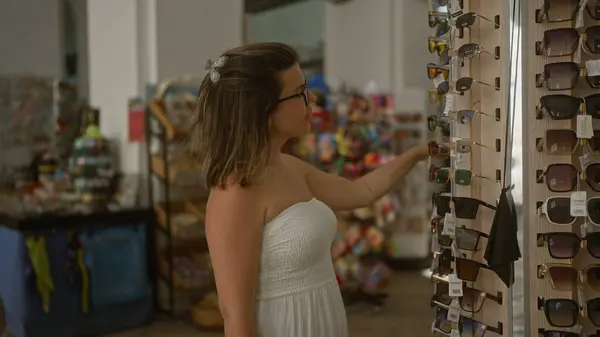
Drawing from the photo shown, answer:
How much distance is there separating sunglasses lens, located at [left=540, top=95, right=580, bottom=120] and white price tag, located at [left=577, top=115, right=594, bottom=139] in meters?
0.02

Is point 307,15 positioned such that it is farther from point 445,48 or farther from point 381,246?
point 445,48

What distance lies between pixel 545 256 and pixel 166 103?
260 cm

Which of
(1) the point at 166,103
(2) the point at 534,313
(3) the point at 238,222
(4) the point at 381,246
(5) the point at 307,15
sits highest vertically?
(5) the point at 307,15

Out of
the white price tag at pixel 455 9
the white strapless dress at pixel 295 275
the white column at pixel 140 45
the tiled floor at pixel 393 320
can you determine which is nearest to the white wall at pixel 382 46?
the tiled floor at pixel 393 320

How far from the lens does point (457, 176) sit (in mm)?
1718

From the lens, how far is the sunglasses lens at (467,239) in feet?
5.61

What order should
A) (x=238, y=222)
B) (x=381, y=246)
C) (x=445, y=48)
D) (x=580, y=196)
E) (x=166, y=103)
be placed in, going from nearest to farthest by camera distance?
(x=238, y=222)
(x=580, y=196)
(x=445, y=48)
(x=166, y=103)
(x=381, y=246)

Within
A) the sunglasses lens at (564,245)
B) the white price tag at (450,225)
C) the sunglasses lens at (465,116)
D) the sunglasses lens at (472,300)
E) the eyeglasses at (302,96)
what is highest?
the eyeglasses at (302,96)

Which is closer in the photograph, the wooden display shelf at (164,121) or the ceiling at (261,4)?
the wooden display shelf at (164,121)

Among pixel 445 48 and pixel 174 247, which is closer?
pixel 445 48

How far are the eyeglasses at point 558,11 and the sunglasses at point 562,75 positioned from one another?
0.12 m

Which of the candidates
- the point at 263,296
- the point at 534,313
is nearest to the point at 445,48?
the point at 534,313

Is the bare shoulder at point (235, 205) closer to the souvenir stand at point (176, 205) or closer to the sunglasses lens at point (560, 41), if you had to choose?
the sunglasses lens at point (560, 41)

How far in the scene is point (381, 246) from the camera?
13.9ft
